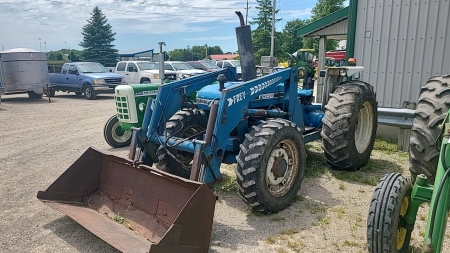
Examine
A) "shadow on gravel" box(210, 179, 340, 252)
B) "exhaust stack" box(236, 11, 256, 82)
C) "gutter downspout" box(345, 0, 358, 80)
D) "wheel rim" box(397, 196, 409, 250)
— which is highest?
"gutter downspout" box(345, 0, 358, 80)

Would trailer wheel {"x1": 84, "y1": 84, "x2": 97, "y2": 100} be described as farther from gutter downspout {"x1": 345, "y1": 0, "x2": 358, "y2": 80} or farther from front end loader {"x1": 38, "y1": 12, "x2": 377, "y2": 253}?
front end loader {"x1": 38, "y1": 12, "x2": 377, "y2": 253}

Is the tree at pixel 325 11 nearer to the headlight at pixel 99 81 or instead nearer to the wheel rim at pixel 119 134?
the headlight at pixel 99 81

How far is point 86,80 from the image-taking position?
18.0 meters

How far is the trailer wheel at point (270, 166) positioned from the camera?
3.93 metres

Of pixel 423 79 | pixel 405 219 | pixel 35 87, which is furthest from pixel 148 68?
pixel 405 219

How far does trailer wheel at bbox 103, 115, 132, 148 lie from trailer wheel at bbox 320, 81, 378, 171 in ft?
13.9

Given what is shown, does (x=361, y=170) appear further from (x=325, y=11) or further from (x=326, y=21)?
(x=325, y=11)

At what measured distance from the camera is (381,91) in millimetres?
8055

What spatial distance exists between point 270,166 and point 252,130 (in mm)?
460

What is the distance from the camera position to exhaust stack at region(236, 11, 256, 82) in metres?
5.10

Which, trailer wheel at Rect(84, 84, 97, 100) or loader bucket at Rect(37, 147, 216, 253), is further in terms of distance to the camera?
trailer wheel at Rect(84, 84, 97, 100)

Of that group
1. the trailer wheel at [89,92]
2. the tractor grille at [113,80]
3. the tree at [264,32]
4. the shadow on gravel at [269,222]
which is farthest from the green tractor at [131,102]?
the tree at [264,32]

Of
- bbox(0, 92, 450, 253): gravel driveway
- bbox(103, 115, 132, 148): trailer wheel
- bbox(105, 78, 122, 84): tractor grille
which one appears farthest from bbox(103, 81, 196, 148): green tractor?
bbox(105, 78, 122, 84): tractor grille

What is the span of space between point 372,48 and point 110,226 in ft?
22.2
